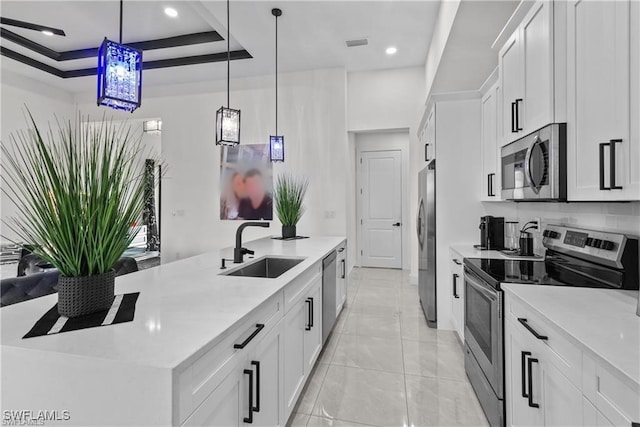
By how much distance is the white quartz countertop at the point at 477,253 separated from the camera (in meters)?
2.36

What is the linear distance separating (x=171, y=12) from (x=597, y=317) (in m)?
4.78

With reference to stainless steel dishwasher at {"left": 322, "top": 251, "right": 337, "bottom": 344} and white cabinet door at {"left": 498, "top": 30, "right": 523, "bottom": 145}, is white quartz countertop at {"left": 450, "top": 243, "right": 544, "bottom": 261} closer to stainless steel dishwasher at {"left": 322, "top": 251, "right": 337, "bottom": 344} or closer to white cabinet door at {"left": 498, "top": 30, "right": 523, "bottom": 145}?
white cabinet door at {"left": 498, "top": 30, "right": 523, "bottom": 145}

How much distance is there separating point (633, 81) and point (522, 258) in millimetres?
1461

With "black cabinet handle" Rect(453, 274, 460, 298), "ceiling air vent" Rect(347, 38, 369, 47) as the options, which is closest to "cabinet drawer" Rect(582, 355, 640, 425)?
"black cabinet handle" Rect(453, 274, 460, 298)

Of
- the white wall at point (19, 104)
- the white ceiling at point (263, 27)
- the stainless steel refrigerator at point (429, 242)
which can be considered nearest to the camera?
the stainless steel refrigerator at point (429, 242)

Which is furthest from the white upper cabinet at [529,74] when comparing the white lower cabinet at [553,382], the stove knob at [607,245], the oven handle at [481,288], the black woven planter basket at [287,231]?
the black woven planter basket at [287,231]

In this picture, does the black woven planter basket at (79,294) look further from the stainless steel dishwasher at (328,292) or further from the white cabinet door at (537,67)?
the white cabinet door at (537,67)

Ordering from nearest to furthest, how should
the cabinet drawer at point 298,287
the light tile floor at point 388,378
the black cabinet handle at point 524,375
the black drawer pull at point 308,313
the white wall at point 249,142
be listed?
the black cabinet handle at point 524,375 → the cabinet drawer at point 298,287 → the light tile floor at point 388,378 → the black drawer pull at point 308,313 → the white wall at point 249,142

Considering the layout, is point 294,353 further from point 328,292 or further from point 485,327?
point 485,327

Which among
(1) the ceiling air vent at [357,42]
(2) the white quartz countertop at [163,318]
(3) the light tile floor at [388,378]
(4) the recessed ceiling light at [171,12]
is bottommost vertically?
(3) the light tile floor at [388,378]

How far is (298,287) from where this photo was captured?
1.92 metres

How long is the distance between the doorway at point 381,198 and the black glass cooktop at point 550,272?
3.88 m

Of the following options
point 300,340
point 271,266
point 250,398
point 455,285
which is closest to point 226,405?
point 250,398

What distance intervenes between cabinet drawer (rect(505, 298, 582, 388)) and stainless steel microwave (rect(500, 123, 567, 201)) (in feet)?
2.12
